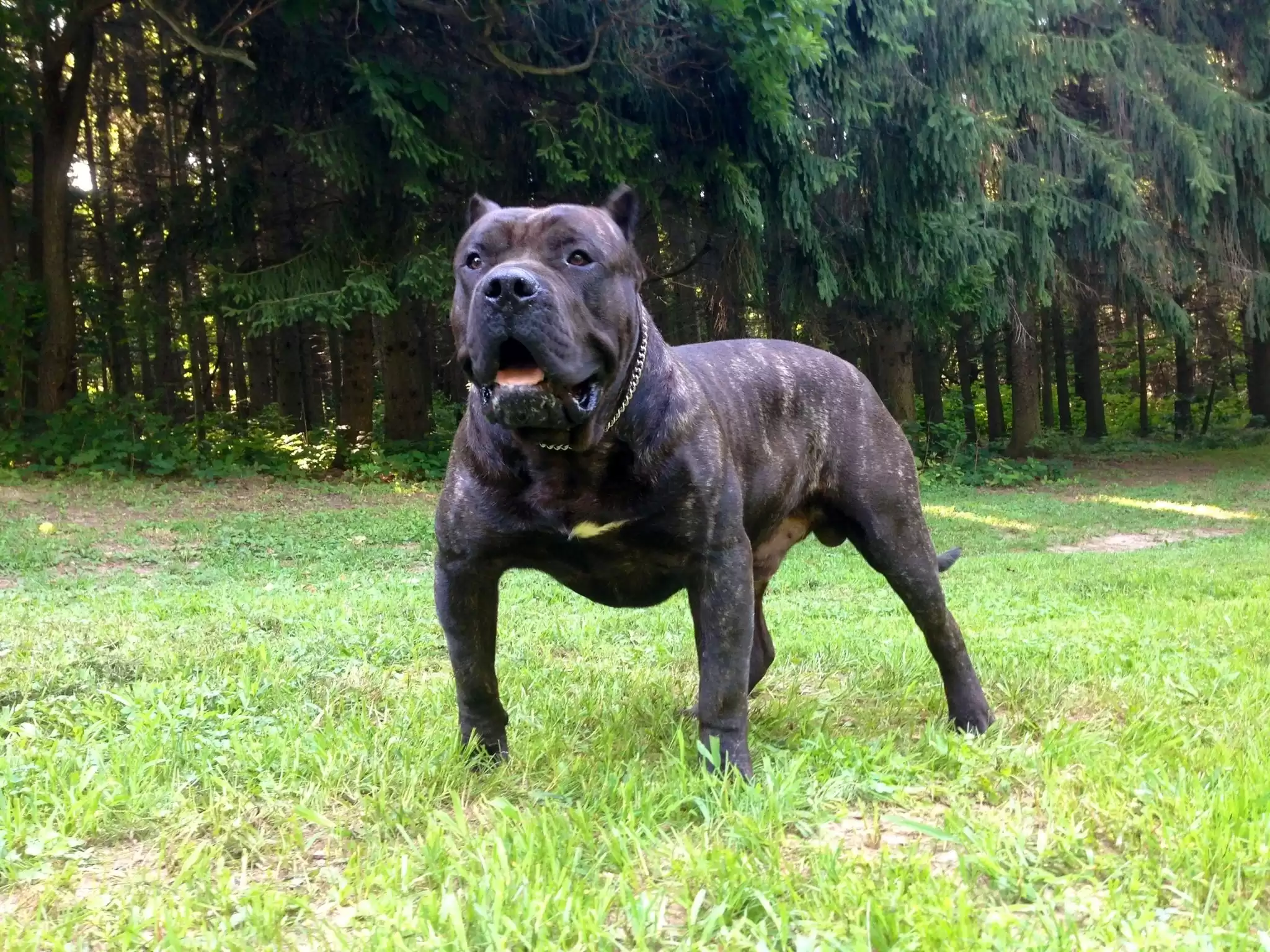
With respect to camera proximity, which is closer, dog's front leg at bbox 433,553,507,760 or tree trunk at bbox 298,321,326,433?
dog's front leg at bbox 433,553,507,760

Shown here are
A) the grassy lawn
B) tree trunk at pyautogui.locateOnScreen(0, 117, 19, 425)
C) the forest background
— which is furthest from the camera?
tree trunk at pyautogui.locateOnScreen(0, 117, 19, 425)

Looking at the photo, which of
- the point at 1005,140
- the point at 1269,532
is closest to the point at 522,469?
the point at 1269,532

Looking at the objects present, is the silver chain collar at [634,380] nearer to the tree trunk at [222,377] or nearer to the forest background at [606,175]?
the forest background at [606,175]

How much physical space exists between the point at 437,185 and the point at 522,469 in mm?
11610

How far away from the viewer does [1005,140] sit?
16.4m

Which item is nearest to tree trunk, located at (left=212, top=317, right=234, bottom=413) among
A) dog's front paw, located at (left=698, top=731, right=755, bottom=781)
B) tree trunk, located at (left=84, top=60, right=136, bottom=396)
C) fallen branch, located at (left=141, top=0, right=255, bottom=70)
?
tree trunk, located at (left=84, top=60, right=136, bottom=396)

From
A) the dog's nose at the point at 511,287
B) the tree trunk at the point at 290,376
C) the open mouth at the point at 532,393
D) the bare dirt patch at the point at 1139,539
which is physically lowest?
the bare dirt patch at the point at 1139,539

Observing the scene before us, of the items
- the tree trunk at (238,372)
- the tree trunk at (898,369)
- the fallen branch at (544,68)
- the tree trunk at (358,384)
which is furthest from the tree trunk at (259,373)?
the tree trunk at (898,369)

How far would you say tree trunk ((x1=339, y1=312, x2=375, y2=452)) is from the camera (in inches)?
658

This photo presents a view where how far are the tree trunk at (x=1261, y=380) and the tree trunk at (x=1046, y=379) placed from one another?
5323 millimetres

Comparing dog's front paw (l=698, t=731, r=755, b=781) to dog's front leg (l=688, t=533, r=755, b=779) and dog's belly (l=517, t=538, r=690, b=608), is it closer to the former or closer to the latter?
dog's front leg (l=688, t=533, r=755, b=779)

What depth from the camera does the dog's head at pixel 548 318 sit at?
2.53 meters

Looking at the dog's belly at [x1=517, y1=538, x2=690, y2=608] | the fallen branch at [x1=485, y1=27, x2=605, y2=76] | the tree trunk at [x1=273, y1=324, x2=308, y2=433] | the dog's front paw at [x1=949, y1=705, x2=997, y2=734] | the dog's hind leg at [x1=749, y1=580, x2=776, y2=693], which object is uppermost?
the fallen branch at [x1=485, y1=27, x2=605, y2=76]

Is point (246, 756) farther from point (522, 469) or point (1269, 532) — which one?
point (1269, 532)
